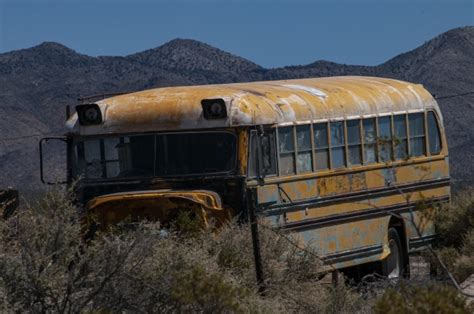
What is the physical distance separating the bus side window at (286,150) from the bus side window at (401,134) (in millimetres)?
2222

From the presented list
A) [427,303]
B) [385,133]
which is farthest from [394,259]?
Answer: [427,303]

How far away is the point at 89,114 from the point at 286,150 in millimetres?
2136

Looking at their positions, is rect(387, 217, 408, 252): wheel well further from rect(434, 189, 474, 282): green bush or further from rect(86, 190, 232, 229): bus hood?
rect(86, 190, 232, 229): bus hood

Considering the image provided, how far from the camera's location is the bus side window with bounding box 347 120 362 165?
55.1ft

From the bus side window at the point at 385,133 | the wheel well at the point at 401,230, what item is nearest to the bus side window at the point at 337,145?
the bus side window at the point at 385,133

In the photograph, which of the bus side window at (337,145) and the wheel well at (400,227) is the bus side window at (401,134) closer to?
the wheel well at (400,227)

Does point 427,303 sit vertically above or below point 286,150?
below

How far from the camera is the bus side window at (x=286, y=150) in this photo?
50.8 feet

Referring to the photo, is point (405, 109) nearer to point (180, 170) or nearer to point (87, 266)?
point (180, 170)

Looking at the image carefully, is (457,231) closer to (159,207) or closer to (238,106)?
(238,106)

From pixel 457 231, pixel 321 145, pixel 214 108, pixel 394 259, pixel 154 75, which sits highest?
pixel 154 75

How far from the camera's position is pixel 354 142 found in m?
16.9

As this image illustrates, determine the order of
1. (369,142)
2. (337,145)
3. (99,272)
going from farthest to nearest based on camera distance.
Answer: (369,142) → (337,145) → (99,272)

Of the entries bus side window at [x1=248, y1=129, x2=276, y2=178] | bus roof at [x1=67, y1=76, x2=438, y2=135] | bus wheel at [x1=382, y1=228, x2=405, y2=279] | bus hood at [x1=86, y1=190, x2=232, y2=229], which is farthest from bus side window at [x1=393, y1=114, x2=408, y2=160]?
bus hood at [x1=86, y1=190, x2=232, y2=229]
